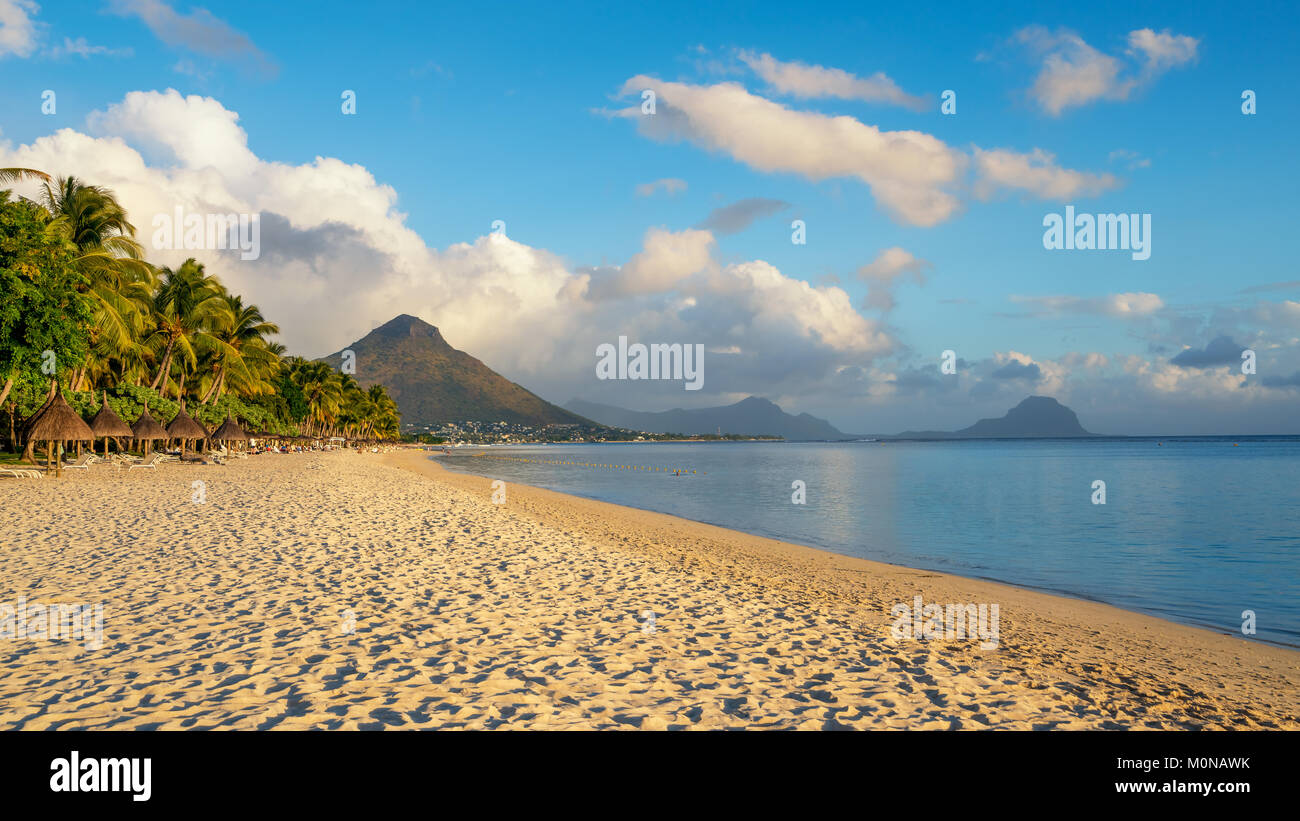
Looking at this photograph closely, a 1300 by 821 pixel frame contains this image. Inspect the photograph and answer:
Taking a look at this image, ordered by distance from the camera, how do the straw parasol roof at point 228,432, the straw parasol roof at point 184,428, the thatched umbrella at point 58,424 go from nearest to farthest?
the thatched umbrella at point 58,424 → the straw parasol roof at point 184,428 → the straw parasol roof at point 228,432

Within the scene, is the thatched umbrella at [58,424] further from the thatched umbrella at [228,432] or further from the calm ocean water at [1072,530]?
the calm ocean water at [1072,530]

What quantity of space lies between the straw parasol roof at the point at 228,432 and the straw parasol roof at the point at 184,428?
4907mm

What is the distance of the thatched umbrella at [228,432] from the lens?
4531cm

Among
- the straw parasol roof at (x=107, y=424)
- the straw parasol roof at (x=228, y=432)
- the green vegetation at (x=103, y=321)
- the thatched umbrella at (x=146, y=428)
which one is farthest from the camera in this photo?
the straw parasol roof at (x=228, y=432)

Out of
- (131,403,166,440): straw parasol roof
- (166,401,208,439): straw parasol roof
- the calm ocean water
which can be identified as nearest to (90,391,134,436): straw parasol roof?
(131,403,166,440): straw parasol roof

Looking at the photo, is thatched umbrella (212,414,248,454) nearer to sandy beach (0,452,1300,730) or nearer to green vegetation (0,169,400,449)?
green vegetation (0,169,400,449)

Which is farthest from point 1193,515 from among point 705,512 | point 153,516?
Answer: point 153,516

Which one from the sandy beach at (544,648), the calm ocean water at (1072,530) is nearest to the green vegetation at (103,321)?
the sandy beach at (544,648)

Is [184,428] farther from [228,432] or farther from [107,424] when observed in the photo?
[107,424]

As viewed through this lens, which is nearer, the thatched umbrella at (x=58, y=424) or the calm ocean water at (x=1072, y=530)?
the calm ocean water at (x=1072, y=530)

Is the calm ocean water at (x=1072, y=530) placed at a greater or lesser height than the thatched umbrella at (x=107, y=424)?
lesser

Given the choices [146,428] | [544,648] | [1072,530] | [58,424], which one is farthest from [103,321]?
[1072,530]

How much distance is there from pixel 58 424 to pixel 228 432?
2047 centimetres

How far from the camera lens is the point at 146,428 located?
35844 millimetres
